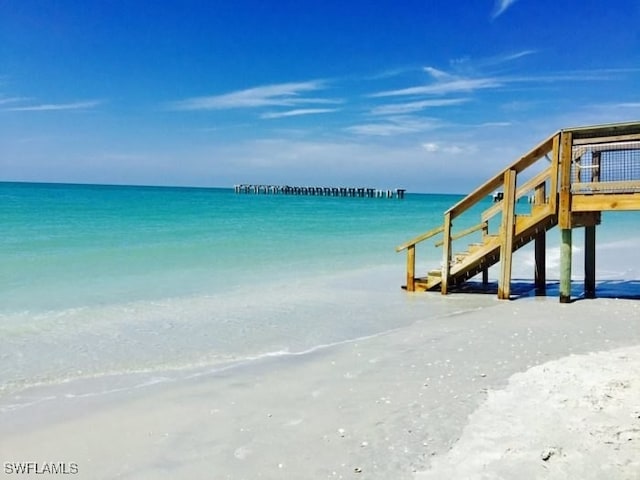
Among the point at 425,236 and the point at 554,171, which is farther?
the point at 425,236

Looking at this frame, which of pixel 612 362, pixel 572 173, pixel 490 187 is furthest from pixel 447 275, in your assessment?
pixel 612 362

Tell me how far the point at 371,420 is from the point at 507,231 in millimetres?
6846

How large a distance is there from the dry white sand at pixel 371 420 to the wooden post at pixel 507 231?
3.62 m

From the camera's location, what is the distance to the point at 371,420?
14.6 feet

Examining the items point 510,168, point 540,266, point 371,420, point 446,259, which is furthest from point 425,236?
point 371,420

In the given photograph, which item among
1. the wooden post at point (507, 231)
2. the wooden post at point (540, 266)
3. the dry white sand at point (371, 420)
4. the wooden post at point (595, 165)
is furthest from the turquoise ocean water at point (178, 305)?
the wooden post at point (595, 165)

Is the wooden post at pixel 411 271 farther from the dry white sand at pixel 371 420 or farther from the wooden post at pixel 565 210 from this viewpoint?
the dry white sand at pixel 371 420

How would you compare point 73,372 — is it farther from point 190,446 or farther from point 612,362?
point 612,362

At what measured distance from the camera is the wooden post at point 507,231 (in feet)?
33.5

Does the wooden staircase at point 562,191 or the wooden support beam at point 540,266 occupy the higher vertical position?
the wooden staircase at point 562,191

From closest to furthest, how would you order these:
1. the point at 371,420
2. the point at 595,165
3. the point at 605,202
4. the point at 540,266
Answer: the point at 371,420 < the point at 605,202 < the point at 595,165 < the point at 540,266

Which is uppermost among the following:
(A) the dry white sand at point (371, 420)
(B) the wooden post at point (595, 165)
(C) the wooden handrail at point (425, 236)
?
(B) the wooden post at point (595, 165)

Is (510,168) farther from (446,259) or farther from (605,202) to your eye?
(446,259)

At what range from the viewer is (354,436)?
4.16 metres
